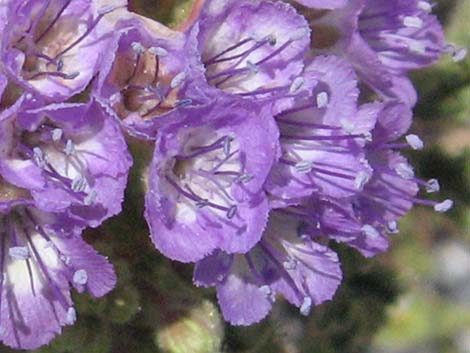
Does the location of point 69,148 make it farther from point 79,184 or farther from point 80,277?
point 80,277

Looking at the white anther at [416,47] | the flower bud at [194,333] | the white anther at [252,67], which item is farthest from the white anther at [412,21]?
the flower bud at [194,333]

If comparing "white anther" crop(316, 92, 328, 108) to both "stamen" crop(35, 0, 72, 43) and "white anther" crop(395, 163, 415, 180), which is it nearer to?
"white anther" crop(395, 163, 415, 180)

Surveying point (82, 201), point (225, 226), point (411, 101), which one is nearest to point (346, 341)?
point (411, 101)

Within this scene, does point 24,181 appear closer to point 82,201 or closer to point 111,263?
point 82,201

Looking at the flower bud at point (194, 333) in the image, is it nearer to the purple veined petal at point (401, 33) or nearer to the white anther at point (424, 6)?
the purple veined petal at point (401, 33)

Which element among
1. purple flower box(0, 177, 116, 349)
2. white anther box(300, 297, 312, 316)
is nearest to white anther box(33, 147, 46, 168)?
purple flower box(0, 177, 116, 349)
